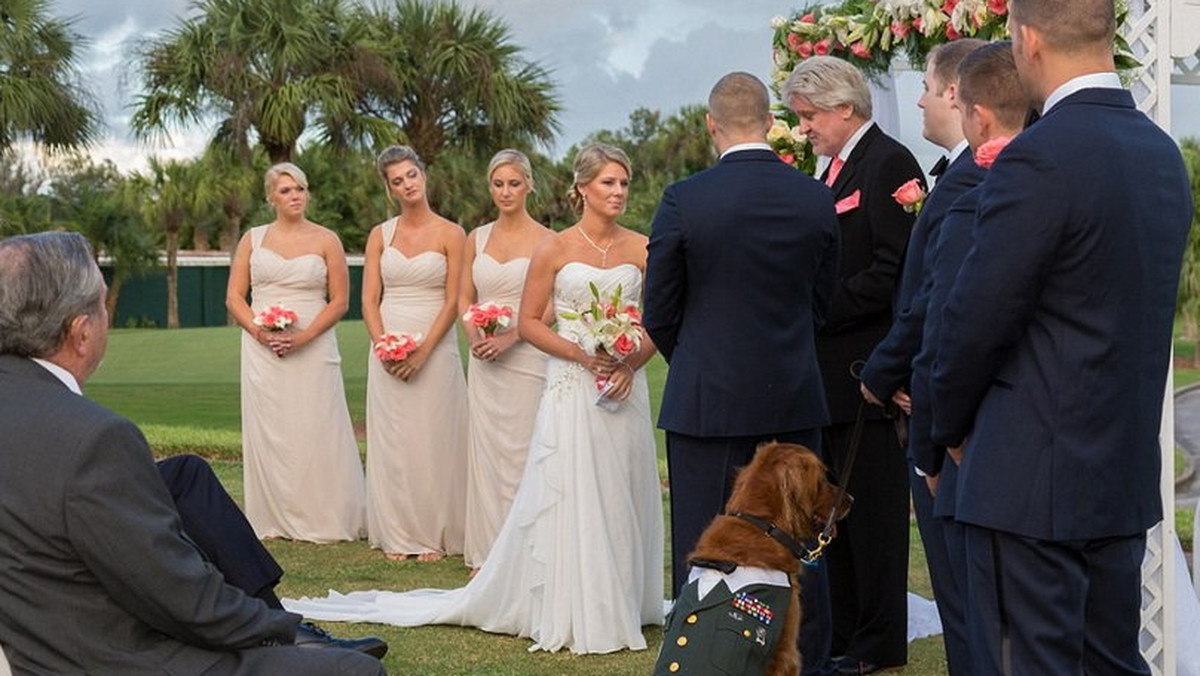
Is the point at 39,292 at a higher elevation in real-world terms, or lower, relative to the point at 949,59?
lower

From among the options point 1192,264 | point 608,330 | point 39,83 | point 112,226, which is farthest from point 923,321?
point 112,226

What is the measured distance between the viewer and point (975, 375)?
394 cm

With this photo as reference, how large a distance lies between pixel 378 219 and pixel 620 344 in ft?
135

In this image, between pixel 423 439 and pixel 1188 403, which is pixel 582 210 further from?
pixel 1188 403

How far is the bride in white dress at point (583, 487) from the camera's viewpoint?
23.7 feet

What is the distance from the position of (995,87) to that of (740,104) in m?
1.53

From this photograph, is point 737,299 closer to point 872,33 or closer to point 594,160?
point 594,160

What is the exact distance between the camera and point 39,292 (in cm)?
362

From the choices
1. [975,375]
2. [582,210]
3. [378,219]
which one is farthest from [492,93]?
[975,375]

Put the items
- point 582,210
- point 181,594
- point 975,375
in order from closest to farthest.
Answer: point 181,594 → point 975,375 → point 582,210

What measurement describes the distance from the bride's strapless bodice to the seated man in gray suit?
3876mm

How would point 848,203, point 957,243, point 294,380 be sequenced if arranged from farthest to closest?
point 294,380 < point 848,203 < point 957,243

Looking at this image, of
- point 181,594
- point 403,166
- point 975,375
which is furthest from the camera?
point 403,166

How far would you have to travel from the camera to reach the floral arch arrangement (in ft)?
21.3
